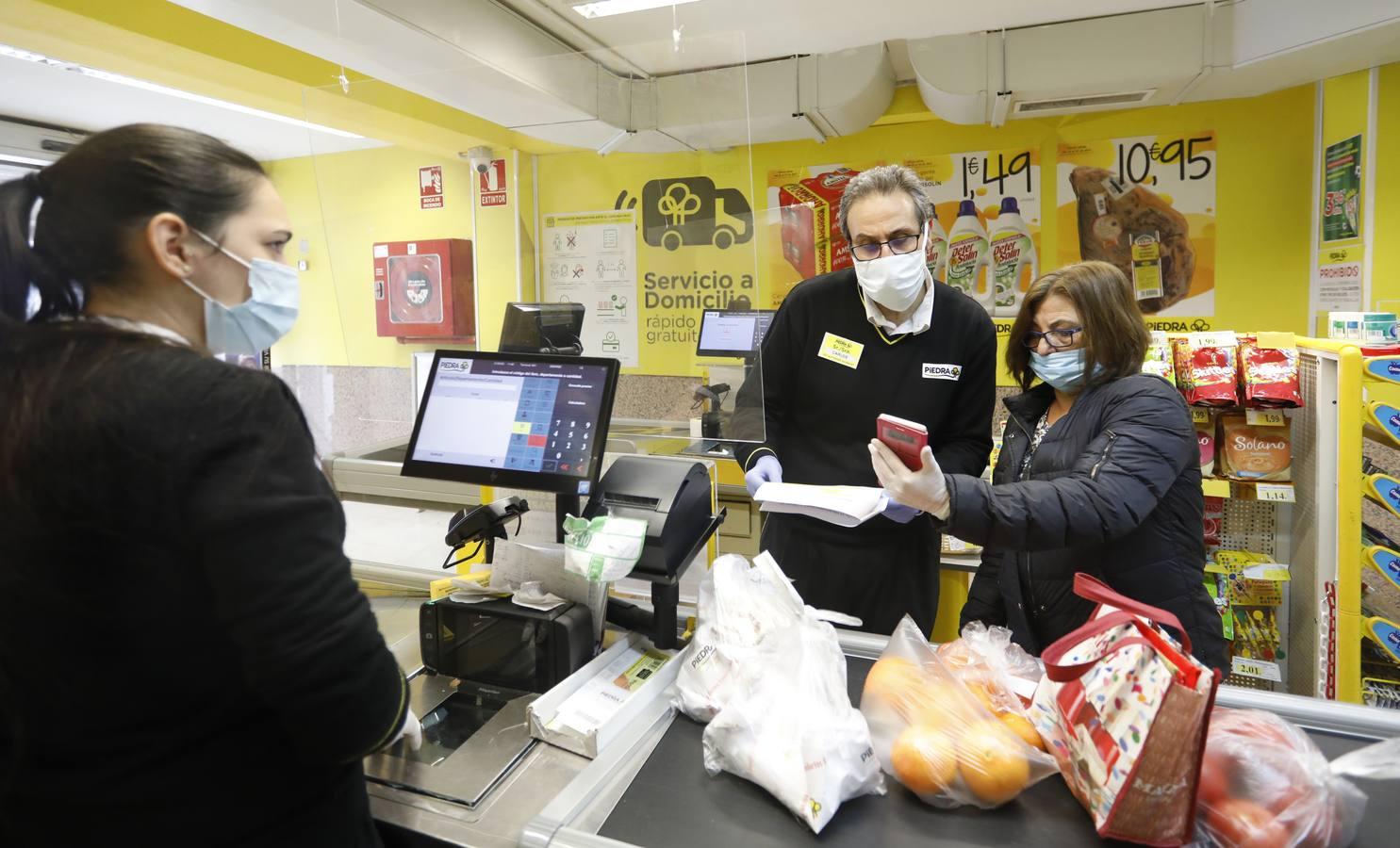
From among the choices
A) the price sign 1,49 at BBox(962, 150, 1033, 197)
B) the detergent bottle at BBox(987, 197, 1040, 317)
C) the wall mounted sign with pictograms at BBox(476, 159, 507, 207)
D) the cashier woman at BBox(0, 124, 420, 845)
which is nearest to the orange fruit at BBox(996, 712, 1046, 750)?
the cashier woman at BBox(0, 124, 420, 845)

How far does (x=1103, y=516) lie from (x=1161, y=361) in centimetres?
157

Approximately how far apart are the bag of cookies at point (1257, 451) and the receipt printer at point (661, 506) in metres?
2.12

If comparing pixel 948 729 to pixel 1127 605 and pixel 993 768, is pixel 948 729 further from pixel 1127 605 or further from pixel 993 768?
pixel 1127 605

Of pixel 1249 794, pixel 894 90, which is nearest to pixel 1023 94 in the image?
pixel 894 90

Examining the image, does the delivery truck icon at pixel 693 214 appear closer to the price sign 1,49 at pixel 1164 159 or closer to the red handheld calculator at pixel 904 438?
the red handheld calculator at pixel 904 438

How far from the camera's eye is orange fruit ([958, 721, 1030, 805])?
0.99 meters

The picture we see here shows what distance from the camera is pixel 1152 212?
3.99m

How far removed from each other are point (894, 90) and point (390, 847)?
172 inches

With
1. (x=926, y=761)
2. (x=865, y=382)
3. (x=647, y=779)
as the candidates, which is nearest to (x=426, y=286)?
(x=865, y=382)

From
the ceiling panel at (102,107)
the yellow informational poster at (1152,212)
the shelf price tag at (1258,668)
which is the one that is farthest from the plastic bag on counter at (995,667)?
the ceiling panel at (102,107)

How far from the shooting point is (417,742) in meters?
1.21

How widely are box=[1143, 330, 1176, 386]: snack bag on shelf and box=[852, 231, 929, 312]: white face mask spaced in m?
1.19

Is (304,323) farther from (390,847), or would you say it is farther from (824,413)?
(390,847)

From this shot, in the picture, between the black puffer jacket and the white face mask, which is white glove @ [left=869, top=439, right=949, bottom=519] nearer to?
the black puffer jacket
